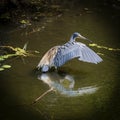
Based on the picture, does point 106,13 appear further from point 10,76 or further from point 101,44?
point 10,76

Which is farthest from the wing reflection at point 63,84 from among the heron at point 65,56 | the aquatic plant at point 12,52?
the aquatic plant at point 12,52

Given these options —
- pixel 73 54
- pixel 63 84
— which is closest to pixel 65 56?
pixel 73 54

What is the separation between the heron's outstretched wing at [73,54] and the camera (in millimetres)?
5965

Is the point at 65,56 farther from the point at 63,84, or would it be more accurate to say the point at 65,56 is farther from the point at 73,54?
the point at 63,84

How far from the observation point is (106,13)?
10375 millimetres

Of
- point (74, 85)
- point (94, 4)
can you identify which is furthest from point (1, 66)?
point (94, 4)

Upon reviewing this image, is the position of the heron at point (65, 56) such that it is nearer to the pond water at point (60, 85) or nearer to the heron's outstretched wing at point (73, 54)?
the heron's outstretched wing at point (73, 54)

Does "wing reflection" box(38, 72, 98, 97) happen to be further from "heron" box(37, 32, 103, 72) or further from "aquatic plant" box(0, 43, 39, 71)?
"aquatic plant" box(0, 43, 39, 71)

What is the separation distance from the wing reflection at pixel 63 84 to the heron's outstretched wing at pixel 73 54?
212 mm

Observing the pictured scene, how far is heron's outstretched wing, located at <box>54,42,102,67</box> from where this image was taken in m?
5.96

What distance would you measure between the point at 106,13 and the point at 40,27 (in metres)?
2.51

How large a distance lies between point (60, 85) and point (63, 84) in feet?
0.20

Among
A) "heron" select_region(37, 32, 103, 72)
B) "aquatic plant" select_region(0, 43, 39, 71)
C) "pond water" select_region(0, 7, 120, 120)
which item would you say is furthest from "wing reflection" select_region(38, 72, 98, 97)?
"aquatic plant" select_region(0, 43, 39, 71)

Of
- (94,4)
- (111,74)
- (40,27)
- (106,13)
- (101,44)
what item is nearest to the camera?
(111,74)
